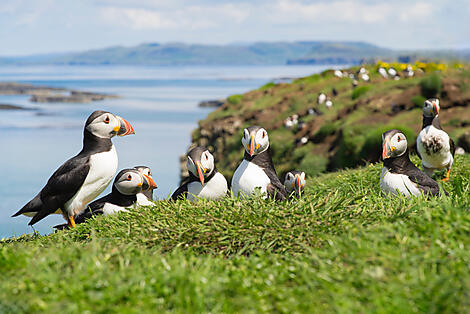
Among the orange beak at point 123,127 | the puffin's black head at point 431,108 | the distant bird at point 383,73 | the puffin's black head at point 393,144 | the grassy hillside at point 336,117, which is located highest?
the distant bird at point 383,73

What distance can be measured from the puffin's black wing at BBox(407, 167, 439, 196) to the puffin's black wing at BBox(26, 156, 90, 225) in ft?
12.9

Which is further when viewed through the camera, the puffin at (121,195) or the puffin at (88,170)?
the puffin at (121,195)

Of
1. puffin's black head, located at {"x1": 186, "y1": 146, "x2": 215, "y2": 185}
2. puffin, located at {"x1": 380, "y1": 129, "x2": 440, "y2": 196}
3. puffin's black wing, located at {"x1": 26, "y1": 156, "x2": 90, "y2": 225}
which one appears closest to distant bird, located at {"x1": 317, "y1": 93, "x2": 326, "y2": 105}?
puffin, located at {"x1": 380, "y1": 129, "x2": 440, "y2": 196}

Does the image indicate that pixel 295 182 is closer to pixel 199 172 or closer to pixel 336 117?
pixel 199 172

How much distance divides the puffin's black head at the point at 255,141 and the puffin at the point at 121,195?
135 centimetres

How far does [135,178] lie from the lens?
6180 mm

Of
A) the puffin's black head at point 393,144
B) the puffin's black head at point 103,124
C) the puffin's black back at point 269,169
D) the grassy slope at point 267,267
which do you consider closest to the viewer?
the grassy slope at point 267,267

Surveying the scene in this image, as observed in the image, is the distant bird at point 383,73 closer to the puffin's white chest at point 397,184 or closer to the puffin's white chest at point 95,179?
the puffin's white chest at point 397,184

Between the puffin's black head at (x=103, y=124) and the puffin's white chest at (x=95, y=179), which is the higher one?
the puffin's black head at (x=103, y=124)

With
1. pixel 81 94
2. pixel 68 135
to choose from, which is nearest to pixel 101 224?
pixel 68 135

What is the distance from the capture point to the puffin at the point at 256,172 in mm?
6004

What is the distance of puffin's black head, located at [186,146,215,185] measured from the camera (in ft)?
19.8

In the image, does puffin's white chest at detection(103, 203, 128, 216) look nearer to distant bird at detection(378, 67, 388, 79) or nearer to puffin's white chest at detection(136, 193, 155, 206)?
puffin's white chest at detection(136, 193, 155, 206)

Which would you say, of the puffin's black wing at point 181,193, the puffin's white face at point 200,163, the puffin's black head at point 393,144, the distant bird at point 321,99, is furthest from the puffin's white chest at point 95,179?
the distant bird at point 321,99
